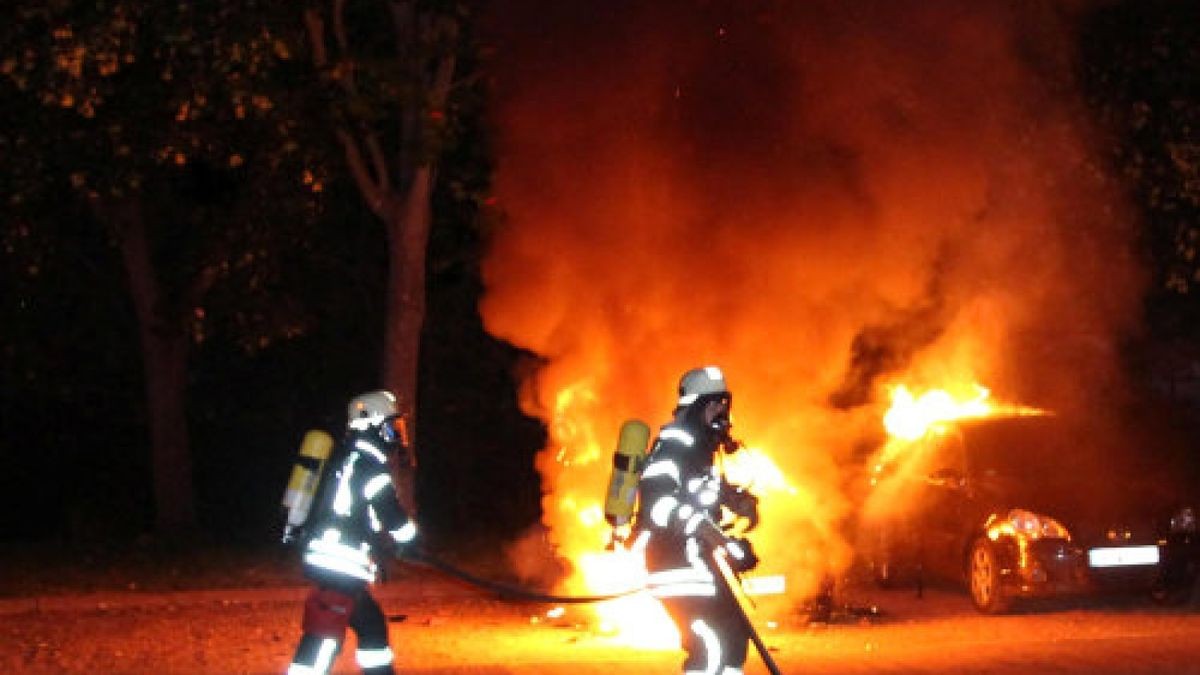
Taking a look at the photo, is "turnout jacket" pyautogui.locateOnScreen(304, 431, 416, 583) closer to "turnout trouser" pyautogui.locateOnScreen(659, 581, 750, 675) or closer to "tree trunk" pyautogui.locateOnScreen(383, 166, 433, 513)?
"turnout trouser" pyautogui.locateOnScreen(659, 581, 750, 675)

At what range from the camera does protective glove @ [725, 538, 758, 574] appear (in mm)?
7438

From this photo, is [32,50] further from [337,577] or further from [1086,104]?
[1086,104]

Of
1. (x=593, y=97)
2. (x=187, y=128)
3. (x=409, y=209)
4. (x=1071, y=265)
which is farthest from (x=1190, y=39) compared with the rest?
(x=187, y=128)

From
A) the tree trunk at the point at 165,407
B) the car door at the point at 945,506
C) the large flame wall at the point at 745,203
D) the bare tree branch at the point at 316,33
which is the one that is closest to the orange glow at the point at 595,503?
the large flame wall at the point at 745,203

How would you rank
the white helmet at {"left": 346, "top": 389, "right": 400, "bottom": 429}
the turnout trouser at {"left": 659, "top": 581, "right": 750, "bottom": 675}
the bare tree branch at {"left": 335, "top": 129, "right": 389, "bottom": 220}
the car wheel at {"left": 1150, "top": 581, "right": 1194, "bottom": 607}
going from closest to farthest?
the turnout trouser at {"left": 659, "top": 581, "right": 750, "bottom": 675}
the white helmet at {"left": 346, "top": 389, "right": 400, "bottom": 429}
the car wheel at {"left": 1150, "top": 581, "right": 1194, "bottom": 607}
the bare tree branch at {"left": 335, "top": 129, "right": 389, "bottom": 220}

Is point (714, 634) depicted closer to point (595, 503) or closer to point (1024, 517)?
point (595, 503)

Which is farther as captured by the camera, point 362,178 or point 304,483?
point 362,178

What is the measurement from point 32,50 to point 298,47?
6.44 ft

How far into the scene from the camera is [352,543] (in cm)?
769

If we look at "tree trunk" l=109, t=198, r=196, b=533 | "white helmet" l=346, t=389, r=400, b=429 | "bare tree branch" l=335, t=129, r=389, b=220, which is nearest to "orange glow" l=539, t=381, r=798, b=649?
"bare tree branch" l=335, t=129, r=389, b=220

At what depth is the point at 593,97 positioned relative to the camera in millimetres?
13148

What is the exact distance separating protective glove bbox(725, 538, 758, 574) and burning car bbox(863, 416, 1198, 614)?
486 cm

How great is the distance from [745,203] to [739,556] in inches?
236

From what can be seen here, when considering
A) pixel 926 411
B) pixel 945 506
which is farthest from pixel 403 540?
pixel 926 411
